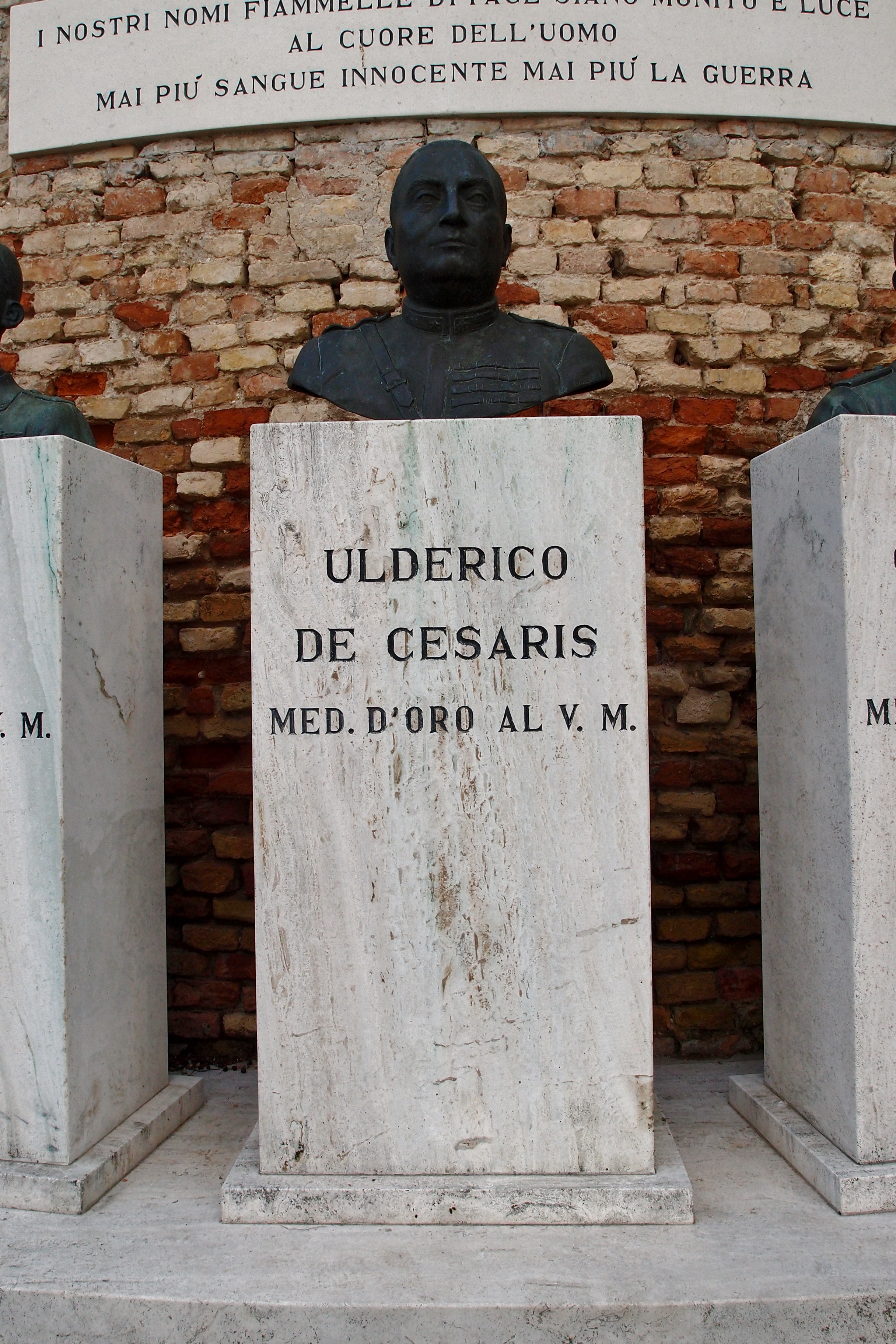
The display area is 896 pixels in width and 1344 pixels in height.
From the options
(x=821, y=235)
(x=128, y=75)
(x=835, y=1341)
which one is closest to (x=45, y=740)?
(x=835, y=1341)

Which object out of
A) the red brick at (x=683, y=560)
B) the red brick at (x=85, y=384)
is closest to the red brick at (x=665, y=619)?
the red brick at (x=683, y=560)

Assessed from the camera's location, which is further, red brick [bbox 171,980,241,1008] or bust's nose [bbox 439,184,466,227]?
red brick [bbox 171,980,241,1008]

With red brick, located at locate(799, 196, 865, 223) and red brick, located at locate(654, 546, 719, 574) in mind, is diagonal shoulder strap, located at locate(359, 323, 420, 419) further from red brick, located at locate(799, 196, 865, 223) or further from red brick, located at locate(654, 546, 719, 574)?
red brick, located at locate(799, 196, 865, 223)

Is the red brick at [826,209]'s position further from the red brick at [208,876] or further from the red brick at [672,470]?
the red brick at [208,876]

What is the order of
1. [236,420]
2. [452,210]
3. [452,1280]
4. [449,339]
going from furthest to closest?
[236,420], [449,339], [452,210], [452,1280]

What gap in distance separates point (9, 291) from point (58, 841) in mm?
1367

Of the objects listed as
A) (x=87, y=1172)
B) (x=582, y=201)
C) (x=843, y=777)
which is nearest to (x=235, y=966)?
(x=87, y=1172)

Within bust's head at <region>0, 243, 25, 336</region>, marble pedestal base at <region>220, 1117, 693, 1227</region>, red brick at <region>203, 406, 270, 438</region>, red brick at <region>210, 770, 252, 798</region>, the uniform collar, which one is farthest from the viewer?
red brick at <region>203, 406, 270, 438</region>

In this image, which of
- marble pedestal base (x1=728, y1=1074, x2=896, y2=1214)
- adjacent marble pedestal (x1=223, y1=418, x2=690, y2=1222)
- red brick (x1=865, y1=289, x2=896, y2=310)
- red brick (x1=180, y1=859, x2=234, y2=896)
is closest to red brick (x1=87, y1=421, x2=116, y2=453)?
red brick (x1=180, y1=859, x2=234, y2=896)

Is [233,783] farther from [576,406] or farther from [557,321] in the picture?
[557,321]

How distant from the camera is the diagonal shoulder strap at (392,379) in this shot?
2336 mm

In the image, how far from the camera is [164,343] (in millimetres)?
3480

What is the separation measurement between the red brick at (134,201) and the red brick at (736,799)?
8.44 ft

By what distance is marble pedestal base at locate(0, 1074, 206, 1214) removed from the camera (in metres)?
2.08
